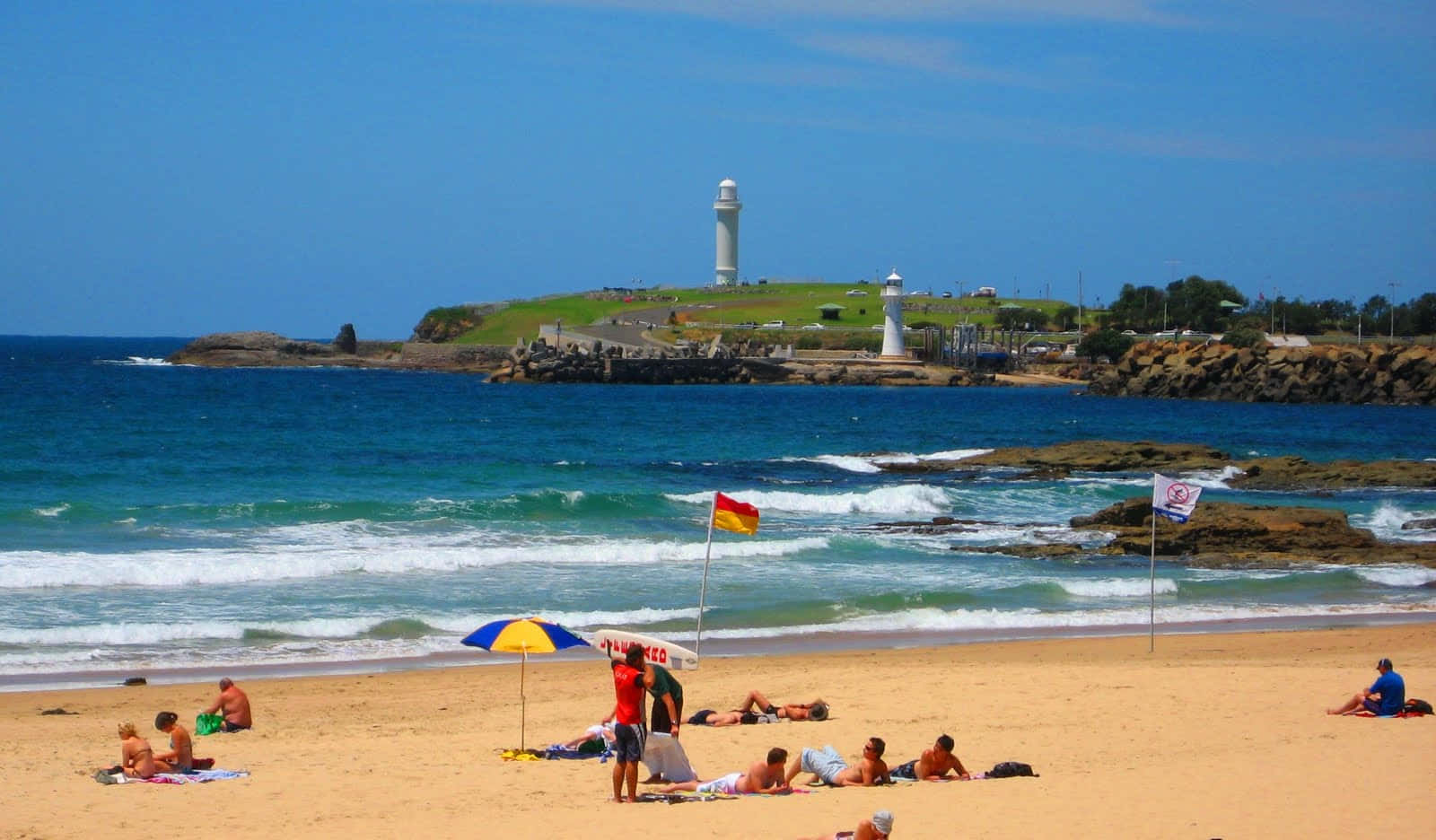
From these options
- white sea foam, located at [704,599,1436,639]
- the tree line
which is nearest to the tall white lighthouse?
the tree line

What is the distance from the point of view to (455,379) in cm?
9856

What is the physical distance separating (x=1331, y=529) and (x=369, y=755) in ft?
63.3

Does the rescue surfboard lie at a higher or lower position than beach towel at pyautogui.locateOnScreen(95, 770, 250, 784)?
higher

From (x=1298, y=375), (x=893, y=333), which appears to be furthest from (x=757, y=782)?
(x=893, y=333)

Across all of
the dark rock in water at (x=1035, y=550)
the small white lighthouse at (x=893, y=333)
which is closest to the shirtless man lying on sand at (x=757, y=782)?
the dark rock in water at (x=1035, y=550)

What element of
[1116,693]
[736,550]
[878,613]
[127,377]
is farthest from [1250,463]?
[127,377]

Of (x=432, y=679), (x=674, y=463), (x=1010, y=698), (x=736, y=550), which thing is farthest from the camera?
(x=674, y=463)

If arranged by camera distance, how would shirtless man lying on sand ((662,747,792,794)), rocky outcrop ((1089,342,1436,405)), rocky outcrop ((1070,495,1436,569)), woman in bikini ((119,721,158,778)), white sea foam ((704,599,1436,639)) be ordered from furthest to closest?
rocky outcrop ((1089,342,1436,405)), rocky outcrop ((1070,495,1436,569)), white sea foam ((704,599,1436,639)), woman in bikini ((119,721,158,778)), shirtless man lying on sand ((662,747,792,794))

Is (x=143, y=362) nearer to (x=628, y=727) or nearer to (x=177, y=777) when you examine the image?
(x=177, y=777)

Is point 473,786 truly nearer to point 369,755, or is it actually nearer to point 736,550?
point 369,755

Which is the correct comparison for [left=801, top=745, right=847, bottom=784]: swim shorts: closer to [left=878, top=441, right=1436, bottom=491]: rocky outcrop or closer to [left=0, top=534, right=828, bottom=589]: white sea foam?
[left=0, top=534, right=828, bottom=589]: white sea foam

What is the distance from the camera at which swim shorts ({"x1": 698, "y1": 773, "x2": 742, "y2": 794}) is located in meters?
10.4

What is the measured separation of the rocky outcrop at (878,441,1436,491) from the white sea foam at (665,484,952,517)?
559 centimetres

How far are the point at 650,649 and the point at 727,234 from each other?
13435cm
